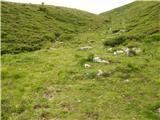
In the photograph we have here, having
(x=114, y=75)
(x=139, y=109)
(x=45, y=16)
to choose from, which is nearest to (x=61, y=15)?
(x=45, y=16)

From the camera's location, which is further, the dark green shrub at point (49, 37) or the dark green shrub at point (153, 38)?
the dark green shrub at point (49, 37)

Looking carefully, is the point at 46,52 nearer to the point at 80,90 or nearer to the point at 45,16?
the point at 80,90

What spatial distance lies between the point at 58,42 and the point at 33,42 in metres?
3.61

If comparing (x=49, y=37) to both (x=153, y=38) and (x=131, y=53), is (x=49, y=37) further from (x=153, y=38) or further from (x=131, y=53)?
(x=131, y=53)

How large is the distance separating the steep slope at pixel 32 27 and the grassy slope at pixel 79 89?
40.4ft

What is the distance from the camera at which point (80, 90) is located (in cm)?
2672

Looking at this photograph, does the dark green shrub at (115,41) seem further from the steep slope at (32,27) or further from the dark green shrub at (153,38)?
the steep slope at (32,27)

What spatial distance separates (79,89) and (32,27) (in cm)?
3533

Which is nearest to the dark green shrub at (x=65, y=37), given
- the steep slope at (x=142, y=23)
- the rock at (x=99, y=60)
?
the steep slope at (x=142, y=23)

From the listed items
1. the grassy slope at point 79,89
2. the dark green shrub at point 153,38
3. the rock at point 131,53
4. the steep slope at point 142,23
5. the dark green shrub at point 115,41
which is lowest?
the grassy slope at point 79,89

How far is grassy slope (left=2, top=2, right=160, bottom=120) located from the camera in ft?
76.4

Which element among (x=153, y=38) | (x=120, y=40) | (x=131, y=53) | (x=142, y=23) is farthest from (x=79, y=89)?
(x=142, y=23)

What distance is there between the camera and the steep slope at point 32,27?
163 ft

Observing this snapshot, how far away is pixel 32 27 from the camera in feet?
199
